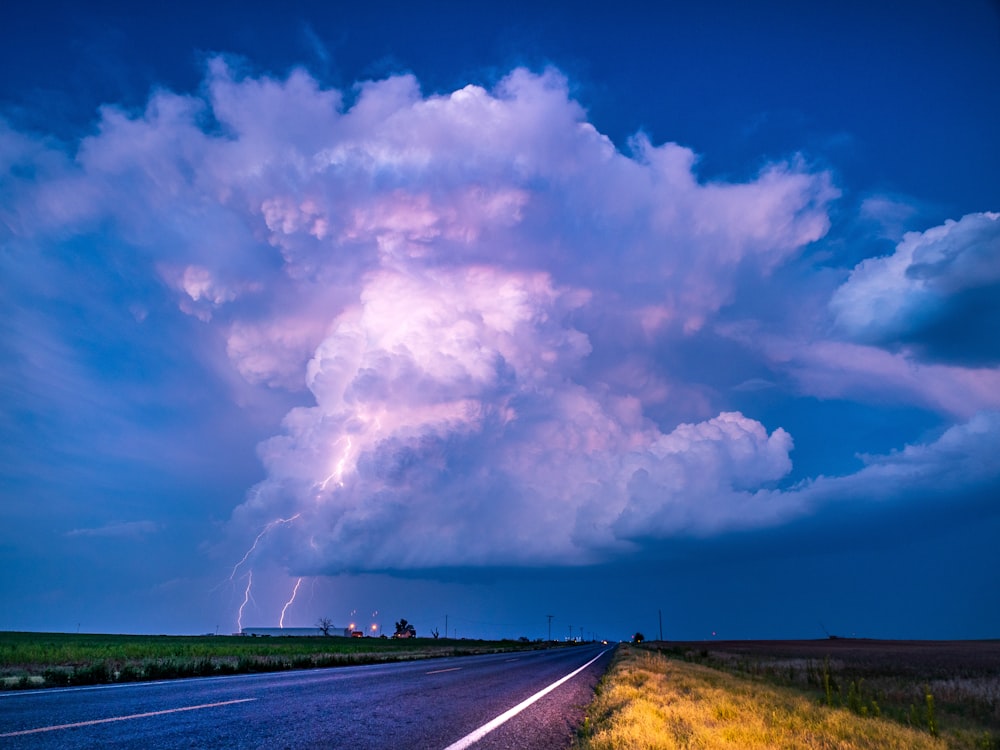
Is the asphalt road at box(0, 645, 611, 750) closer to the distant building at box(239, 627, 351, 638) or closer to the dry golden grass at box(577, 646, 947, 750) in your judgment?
the dry golden grass at box(577, 646, 947, 750)

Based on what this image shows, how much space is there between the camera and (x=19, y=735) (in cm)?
612

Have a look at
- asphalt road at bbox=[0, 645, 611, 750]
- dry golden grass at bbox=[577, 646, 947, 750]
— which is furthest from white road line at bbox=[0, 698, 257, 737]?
dry golden grass at bbox=[577, 646, 947, 750]

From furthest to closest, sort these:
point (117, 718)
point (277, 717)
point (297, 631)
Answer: point (297, 631)
point (277, 717)
point (117, 718)

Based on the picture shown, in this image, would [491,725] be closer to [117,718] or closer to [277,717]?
[277,717]

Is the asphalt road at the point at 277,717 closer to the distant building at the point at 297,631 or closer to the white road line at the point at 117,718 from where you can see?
the white road line at the point at 117,718

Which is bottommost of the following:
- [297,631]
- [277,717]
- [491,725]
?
[297,631]

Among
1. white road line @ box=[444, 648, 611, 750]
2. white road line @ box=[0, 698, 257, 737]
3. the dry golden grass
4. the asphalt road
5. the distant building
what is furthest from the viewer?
the distant building

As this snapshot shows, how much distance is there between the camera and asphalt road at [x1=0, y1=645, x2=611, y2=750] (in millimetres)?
6371

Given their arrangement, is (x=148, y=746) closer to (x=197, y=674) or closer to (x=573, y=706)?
(x=573, y=706)

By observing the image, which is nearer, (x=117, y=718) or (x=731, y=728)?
(x=117, y=718)

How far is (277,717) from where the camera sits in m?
8.08

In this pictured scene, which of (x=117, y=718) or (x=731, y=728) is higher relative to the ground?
(x=117, y=718)

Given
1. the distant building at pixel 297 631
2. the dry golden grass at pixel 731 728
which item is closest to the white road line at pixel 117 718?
the dry golden grass at pixel 731 728

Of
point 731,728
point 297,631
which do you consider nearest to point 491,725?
point 731,728
